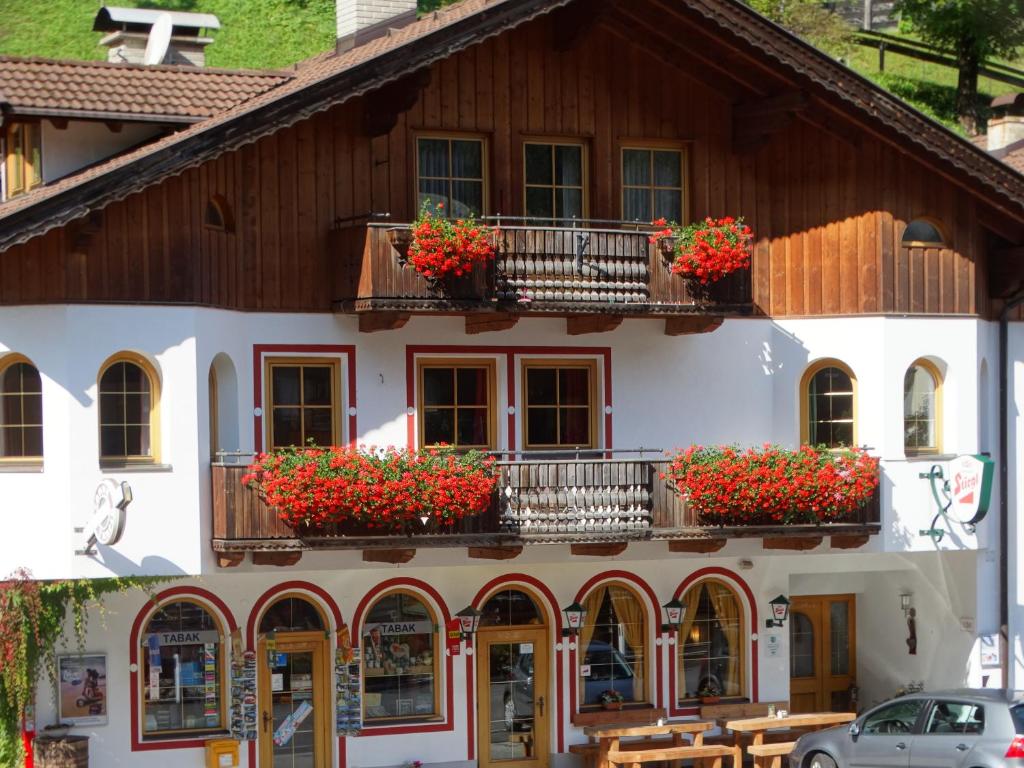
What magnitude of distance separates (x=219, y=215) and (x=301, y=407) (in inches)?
105

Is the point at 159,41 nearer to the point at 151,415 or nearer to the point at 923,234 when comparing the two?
the point at 151,415

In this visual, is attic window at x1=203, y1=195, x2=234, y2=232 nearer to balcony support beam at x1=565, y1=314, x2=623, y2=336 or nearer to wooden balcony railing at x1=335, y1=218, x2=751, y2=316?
wooden balcony railing at x1=335, y1=218, x2=751, y2=316

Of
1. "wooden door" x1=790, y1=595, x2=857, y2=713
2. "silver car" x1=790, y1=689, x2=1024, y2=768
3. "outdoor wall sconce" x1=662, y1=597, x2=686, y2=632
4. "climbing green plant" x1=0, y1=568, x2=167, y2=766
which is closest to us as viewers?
"silver car" x1=790, y1=689, x2=1024, y2=768

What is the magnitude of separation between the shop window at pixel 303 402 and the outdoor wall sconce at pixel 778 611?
7.04m

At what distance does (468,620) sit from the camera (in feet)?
76.2

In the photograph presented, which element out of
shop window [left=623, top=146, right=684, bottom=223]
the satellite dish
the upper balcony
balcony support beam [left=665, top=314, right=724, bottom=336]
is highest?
the satellite dish

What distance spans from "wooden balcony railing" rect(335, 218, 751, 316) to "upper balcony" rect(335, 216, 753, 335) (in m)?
0.01

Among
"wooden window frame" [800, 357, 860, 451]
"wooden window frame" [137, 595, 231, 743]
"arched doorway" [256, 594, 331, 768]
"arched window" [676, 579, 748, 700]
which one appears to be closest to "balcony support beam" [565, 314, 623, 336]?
"wooden window frame" [800, 357, 860, 451]

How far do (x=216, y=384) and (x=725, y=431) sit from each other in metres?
7.11

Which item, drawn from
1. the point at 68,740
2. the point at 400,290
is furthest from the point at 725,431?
the point at 68,740

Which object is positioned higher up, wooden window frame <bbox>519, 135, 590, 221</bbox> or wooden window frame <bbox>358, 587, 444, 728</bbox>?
wooden window frame <bbox>519, 135, 590, 221</bbox>

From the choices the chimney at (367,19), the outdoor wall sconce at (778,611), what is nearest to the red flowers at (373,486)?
the outdoor wall sconce at (778,611)

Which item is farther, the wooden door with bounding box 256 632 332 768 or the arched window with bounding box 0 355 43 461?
the wooden door with bounding box 256 632 332 768

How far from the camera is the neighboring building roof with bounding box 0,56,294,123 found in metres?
21.4
